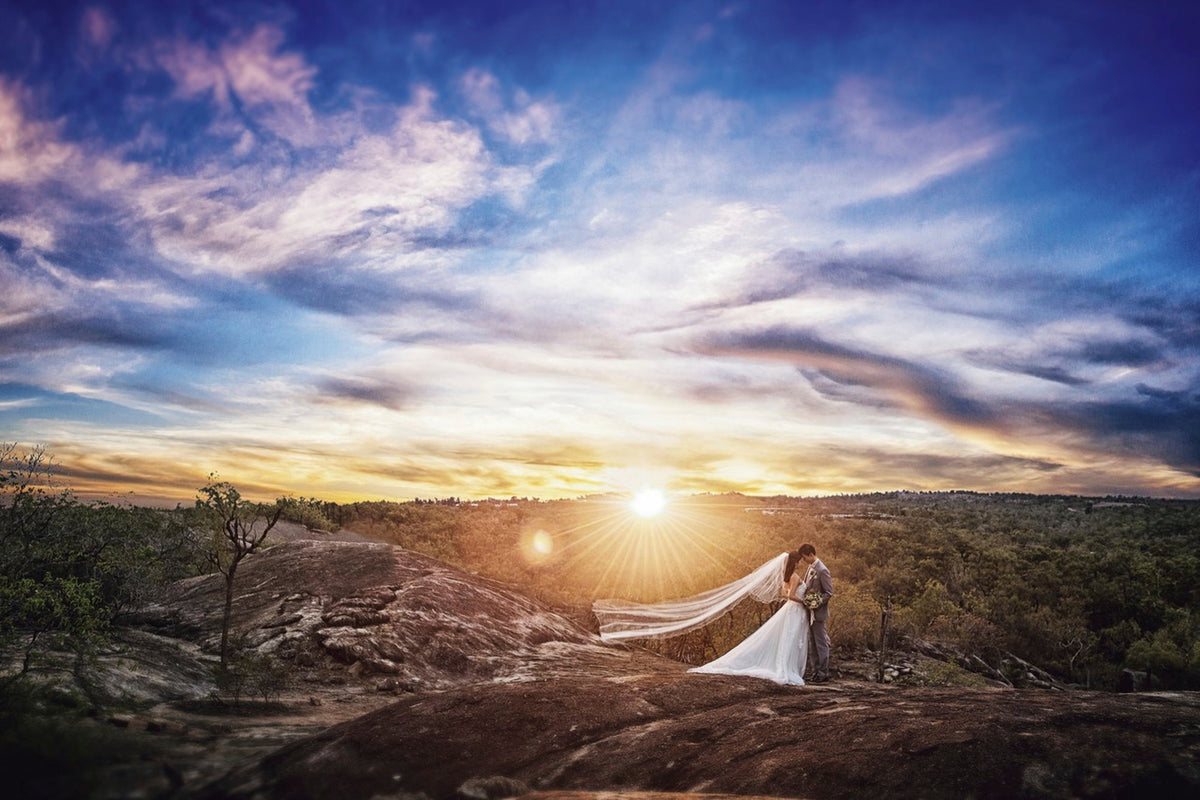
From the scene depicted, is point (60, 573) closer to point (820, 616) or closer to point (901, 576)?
point (820, 616)

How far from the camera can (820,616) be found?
13367mm

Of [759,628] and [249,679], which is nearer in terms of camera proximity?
[249,679]

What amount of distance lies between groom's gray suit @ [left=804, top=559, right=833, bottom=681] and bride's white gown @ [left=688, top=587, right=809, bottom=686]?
0.63 feet

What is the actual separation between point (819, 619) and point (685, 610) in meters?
3.65

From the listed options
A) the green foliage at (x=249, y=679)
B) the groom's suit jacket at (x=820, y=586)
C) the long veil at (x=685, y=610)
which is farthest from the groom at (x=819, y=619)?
the green foliage at (x=249, y=679)

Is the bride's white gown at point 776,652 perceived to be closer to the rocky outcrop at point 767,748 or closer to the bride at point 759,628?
the bride at point 759,628

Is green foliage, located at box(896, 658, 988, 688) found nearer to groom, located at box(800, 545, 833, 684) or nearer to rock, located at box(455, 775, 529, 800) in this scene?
groom, located at box(800, 545, 833, 684)

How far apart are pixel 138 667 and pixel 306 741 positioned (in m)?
4.75

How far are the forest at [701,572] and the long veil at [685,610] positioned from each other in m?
1.08

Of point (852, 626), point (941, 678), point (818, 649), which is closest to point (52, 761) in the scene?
point (818, 649)

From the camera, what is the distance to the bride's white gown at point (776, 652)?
12.1 m

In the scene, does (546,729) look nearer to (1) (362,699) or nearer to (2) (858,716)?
(2) (858,716)

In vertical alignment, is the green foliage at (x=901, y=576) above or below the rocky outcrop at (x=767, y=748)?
below

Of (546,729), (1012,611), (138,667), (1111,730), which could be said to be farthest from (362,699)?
(1012,611)
